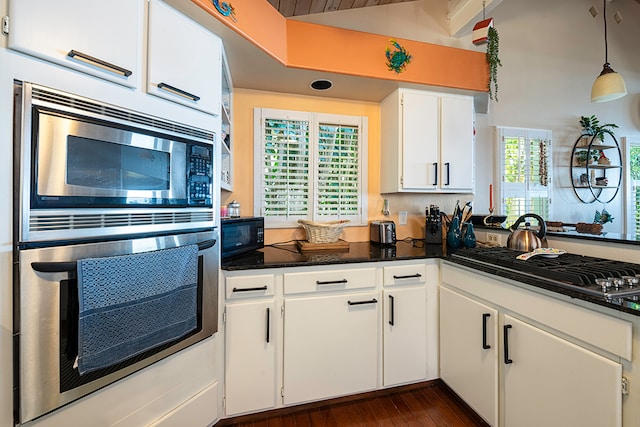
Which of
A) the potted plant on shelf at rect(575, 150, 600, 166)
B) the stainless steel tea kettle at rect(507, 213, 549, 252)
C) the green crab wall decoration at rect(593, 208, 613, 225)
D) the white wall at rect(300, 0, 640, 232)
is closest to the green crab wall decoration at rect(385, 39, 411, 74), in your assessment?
the white wall at rect(300, 0, 640, 232)

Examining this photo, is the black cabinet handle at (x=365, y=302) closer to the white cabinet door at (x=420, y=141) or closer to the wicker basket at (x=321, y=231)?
the wicker basket at (x=321, y=231)

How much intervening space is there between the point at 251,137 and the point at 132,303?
152cm

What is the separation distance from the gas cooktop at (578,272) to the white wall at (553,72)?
117cm

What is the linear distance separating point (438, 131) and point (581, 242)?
1193 mm

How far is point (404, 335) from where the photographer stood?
1.75m

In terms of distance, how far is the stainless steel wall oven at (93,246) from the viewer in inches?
33.4

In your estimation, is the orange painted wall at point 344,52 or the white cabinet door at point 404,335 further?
the white cabinet door at point 404,335

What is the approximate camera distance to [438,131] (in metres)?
2.22

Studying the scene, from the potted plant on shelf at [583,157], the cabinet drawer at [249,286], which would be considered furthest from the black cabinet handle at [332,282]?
the potted plant on shelf at [583,157]

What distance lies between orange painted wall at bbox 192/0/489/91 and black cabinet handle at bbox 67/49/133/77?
58 cm

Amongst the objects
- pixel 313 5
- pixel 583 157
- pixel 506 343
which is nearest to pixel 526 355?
pixel 506 343

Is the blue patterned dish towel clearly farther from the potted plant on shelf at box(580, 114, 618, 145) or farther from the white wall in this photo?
the potted plant on shelf at box(580, 114, 618, 145)

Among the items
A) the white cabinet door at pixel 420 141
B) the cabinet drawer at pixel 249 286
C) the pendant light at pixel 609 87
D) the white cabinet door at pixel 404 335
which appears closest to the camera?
the cabinet drawer at pixel 249 286

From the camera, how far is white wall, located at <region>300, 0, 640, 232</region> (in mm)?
2729
